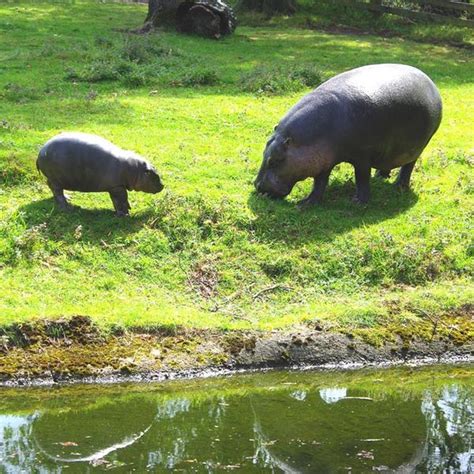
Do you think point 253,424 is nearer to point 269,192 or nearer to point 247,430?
point 247,430

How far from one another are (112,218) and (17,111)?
4.13m

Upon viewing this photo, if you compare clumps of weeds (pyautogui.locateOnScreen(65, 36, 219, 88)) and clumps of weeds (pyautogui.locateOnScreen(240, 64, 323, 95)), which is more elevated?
clumps of weeds (pyautogui.locateOnScreen(240, 64, 323, 95))

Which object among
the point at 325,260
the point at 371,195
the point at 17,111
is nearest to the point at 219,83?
the point at 17,111

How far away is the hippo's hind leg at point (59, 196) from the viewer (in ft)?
33.2

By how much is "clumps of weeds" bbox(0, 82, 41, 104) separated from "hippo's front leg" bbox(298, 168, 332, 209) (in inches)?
217

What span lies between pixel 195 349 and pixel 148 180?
2.42m

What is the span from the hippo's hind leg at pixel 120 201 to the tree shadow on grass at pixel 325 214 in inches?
52.8

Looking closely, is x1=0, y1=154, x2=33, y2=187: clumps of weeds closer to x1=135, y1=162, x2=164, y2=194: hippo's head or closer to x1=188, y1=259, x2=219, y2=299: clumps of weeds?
x1=135, y1=162, x2=164, y2=194: hippo's head

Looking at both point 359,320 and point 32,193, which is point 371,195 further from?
point 32,193

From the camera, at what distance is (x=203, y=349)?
848 cm

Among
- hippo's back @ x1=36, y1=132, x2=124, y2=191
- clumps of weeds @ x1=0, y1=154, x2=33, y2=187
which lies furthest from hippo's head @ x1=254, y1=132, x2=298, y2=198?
clumps of weeds @ x1=0, y1=154, x2=33, y2=187

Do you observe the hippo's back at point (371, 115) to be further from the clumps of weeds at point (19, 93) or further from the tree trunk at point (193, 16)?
the tree trunk at point (193, 16)

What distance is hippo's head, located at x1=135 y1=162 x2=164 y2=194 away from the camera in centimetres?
1016

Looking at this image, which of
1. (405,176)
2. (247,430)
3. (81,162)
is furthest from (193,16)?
(247,430)
